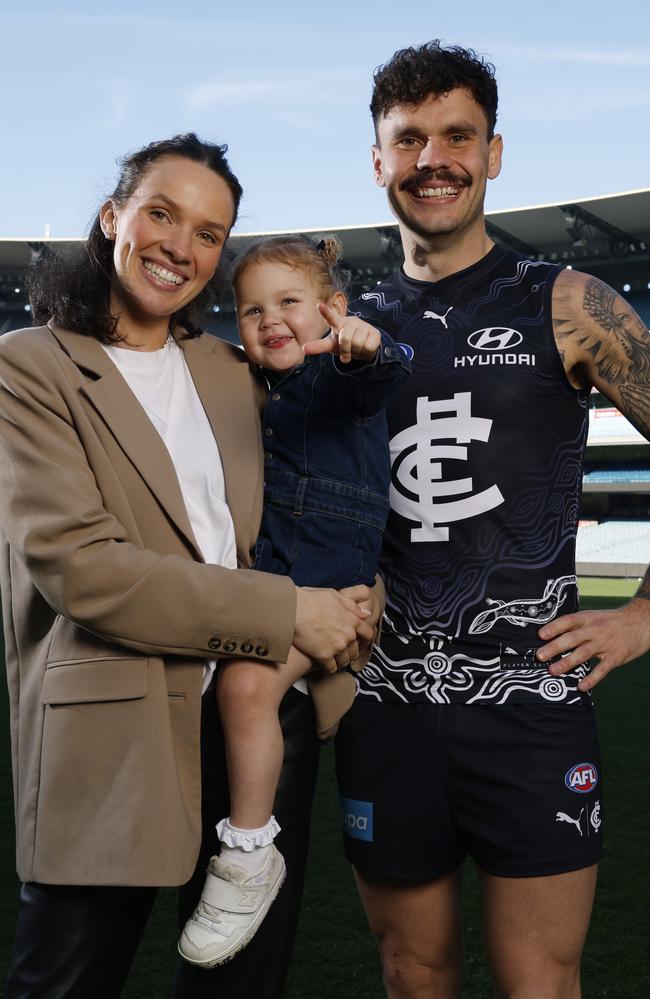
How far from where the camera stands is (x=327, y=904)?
393cm

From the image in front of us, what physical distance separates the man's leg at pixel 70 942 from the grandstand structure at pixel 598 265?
1146 inches

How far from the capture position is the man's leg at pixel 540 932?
225cm

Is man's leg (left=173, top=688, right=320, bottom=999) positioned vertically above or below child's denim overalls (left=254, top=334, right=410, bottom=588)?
below

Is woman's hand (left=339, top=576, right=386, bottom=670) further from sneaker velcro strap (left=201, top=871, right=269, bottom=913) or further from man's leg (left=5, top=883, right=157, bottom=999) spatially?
man's leg (left=5, top=883, right=157, bottom=999)

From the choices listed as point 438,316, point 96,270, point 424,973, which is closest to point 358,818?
point 424,973

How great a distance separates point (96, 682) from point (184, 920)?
57 cm

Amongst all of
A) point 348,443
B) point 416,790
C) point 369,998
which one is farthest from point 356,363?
point 369,998

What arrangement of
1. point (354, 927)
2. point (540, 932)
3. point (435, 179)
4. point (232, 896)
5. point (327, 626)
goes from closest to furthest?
point (232, 896)
point (327, 626)
point (540, 932)
point (435, 179)
point (354, 927)

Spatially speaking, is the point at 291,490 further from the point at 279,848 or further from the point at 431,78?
the point at 431,78

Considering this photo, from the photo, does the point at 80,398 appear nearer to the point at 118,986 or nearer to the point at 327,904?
the point at 118,986

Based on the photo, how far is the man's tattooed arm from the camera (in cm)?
247

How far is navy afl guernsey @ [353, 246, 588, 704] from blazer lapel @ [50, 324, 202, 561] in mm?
708

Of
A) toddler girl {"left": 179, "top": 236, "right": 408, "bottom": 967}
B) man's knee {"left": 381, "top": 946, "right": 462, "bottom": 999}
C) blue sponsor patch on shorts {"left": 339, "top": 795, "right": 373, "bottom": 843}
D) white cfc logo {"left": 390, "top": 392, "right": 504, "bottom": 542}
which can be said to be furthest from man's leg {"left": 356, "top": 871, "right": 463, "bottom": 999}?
white cfc logo {"left": 390, "top": 392, "right": 504, "bottom": 542}

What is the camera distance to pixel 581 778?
2344 millimetres
